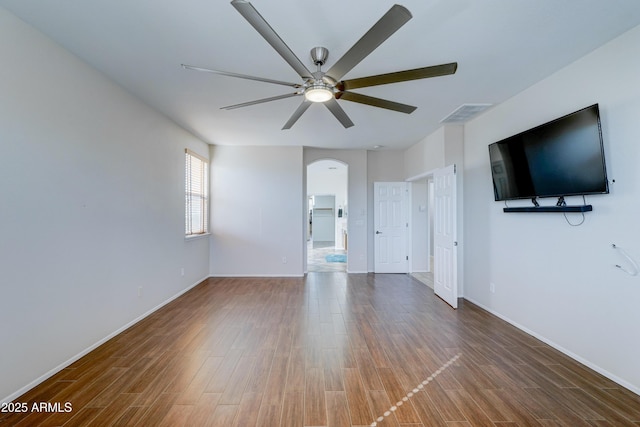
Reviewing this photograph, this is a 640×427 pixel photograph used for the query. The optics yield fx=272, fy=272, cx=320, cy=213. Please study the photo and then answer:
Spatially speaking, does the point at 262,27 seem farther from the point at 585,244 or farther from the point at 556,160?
the point at 585,244

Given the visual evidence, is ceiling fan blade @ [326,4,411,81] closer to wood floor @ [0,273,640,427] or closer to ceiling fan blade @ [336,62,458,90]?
ceiling fan blade @ [336,62,458,90]

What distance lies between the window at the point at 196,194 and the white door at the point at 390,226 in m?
3.60

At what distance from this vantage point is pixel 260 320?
341cm

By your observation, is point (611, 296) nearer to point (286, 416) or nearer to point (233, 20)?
point (286, 416)

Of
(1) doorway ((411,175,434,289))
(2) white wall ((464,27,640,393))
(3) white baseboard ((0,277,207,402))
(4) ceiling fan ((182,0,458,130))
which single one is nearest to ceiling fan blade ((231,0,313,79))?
(4) ceiling fan ((182,0,458,130))

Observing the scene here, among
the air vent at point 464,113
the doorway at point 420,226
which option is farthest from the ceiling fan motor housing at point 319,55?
the doorway at point 420,226

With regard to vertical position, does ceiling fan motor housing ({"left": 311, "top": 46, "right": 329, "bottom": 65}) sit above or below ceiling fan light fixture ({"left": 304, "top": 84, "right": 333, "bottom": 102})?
above

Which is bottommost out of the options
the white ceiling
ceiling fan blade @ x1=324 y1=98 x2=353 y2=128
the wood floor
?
the wood floor

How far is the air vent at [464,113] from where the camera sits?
3.51 m

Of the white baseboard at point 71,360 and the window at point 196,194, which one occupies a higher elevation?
the window at point 196,194

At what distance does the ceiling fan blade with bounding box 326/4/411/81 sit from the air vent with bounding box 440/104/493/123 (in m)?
2.30

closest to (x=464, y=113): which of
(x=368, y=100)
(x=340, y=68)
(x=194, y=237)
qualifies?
(x=368, y=100)

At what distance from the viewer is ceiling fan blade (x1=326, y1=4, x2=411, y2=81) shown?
4.46 feet

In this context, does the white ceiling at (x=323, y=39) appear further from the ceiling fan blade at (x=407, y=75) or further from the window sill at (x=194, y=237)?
the window sill at (x=194, y=237)
